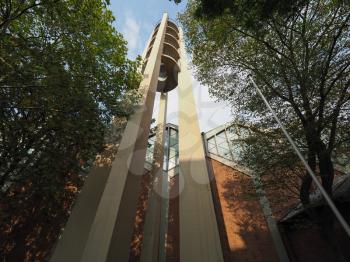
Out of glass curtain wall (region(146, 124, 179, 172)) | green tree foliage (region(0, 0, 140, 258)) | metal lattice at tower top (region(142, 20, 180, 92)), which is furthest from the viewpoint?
metal lattice at tower top (region(142, 20, 180, 92))

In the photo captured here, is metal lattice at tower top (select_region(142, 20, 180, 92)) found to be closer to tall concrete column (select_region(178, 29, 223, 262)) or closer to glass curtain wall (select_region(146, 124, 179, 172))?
glass curtain wall (select_region(146, 124, 179, 172))

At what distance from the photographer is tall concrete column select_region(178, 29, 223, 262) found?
6.46 meters

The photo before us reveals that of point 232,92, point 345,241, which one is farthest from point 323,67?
point 345,241

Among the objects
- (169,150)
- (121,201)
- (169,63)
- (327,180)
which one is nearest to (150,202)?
(169,150)

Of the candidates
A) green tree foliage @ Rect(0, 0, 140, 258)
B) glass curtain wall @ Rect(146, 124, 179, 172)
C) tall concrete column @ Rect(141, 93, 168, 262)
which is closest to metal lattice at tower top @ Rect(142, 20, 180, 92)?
glass curtain wall @ Rect(146, 124, 179, 172)

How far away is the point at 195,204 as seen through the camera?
25.2 feet

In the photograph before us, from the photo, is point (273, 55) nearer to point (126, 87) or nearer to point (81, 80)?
point (126, 87)

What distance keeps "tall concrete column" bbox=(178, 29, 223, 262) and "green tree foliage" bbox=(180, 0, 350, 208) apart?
209cm

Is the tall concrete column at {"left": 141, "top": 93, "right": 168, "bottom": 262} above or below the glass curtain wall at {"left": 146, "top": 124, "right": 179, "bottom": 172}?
below

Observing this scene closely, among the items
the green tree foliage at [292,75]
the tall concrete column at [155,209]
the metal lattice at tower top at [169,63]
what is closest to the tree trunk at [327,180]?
the green tree foliage at [292,75]

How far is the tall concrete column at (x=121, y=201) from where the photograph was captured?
5340 mm

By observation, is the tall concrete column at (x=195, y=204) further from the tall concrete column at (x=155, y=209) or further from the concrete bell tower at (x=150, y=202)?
the tall concrete column at (x=155, y=209)

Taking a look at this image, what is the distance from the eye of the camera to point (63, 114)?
22.7 feet

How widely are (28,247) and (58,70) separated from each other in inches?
313
